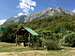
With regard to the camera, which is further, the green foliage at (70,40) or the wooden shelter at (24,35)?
the green foliage at (70,40)

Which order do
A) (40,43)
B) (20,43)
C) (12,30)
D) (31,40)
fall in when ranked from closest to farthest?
(40,43) < (31,40) < (20,43) < (12,30)

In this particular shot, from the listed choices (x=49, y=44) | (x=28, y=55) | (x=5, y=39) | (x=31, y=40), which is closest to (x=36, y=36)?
(x=31, y=40)

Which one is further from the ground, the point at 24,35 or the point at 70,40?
the point at 24,35

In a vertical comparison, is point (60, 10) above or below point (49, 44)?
above

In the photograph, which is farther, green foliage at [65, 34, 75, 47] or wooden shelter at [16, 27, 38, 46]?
green foliage at [65, 34, 75, 47]

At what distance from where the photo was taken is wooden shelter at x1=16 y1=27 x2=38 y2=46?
40031 millimetres

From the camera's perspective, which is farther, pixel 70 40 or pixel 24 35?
pixel 24 35

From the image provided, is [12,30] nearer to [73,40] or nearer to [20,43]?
[20,43]

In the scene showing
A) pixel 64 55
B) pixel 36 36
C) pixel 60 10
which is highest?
pixel 60 10

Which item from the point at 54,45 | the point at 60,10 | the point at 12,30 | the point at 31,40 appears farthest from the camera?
the point at 60,10

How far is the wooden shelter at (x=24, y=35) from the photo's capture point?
4003 cm

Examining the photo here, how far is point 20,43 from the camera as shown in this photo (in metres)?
42.4

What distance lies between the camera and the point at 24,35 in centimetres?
4141

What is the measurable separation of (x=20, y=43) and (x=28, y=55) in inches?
675
